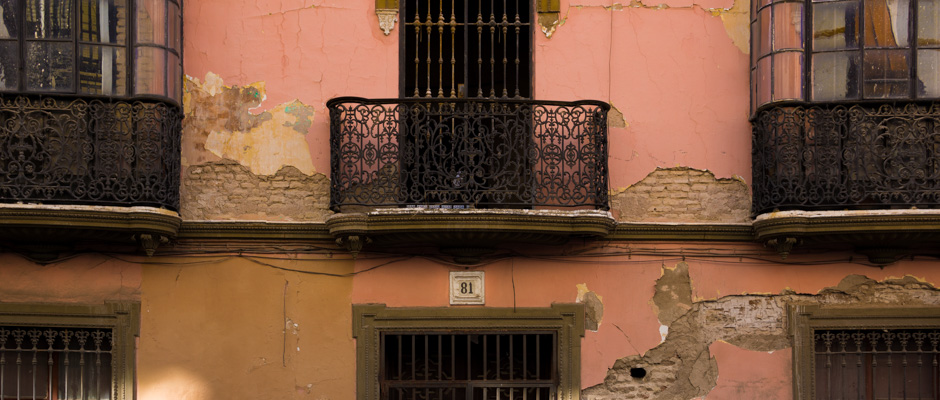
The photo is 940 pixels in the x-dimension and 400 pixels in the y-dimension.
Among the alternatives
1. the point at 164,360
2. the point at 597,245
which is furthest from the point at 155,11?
the point at 597,245

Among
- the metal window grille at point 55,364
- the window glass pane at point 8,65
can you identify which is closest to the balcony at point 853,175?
the metal window grille at point 55,364

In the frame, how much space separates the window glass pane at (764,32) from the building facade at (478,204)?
0.03 meters

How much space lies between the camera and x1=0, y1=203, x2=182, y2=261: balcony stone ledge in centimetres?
741

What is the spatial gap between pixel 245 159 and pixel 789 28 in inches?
192

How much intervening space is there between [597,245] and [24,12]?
17.1 feet

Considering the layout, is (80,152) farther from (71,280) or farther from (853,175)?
(853,175)

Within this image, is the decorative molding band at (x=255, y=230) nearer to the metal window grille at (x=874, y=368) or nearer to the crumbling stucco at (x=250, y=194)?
the crumbling stucco at (x=250, y=194)

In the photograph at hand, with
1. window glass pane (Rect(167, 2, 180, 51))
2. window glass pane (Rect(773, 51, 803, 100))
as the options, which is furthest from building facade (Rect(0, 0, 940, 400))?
window glass pane (Rect(167, 2, 180, 51))

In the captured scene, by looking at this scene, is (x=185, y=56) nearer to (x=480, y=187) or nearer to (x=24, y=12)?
(x=24, y=12)

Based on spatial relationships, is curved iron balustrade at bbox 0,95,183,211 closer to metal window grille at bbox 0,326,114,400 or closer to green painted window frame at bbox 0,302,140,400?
green painted window frame at bbox 0,302,140,400

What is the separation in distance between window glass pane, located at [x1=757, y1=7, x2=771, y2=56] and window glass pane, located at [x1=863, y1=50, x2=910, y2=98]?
83 centimetres

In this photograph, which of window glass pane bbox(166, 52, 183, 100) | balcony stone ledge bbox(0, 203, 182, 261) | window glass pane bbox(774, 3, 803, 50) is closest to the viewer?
balcony stone ledge bbox(0, 203, 182, 261)

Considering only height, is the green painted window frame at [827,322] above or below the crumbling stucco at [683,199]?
below

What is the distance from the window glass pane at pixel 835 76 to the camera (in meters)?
8.05
